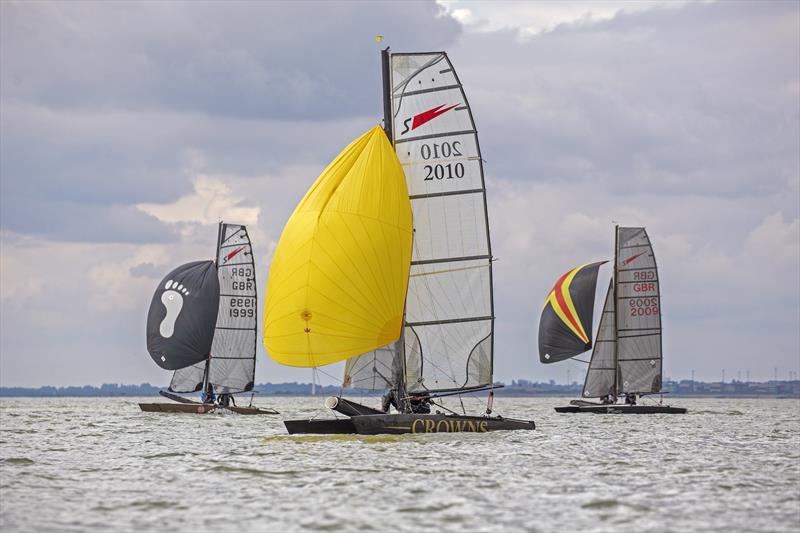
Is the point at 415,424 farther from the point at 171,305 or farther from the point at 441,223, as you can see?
the point at 171,305

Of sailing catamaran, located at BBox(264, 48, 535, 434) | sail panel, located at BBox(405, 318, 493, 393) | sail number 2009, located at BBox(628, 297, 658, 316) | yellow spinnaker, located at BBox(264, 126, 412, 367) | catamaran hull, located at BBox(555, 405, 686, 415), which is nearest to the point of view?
yellow spinnaker, located at BBox(264, 126, 412, 367)

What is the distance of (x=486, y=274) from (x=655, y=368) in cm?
3404

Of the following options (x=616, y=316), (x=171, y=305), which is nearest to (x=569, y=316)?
(x=616, y=316)

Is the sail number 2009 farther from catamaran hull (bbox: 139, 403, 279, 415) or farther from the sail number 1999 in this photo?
the sail number 1999

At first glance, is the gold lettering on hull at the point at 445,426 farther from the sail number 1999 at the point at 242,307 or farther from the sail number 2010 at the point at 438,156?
the sail number 1999 at the point at 242,307

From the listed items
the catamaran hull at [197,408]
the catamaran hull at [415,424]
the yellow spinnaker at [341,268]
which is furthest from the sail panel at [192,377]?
the catamaran hull at [415,424]

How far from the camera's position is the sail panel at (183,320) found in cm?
6212

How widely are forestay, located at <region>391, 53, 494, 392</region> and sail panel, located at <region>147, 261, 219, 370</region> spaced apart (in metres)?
28.1

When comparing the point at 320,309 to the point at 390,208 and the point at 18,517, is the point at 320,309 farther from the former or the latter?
the point at 18,517

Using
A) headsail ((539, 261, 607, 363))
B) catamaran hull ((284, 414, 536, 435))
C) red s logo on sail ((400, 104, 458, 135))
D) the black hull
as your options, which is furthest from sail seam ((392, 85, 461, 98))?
headsail ((539, 261, 607, 363))

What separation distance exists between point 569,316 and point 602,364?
3.27m

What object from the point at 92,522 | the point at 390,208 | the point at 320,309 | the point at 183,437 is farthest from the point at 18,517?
the point at 183,437

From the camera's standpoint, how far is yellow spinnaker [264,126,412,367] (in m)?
31.9

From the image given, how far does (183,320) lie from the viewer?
62031 millimetres
